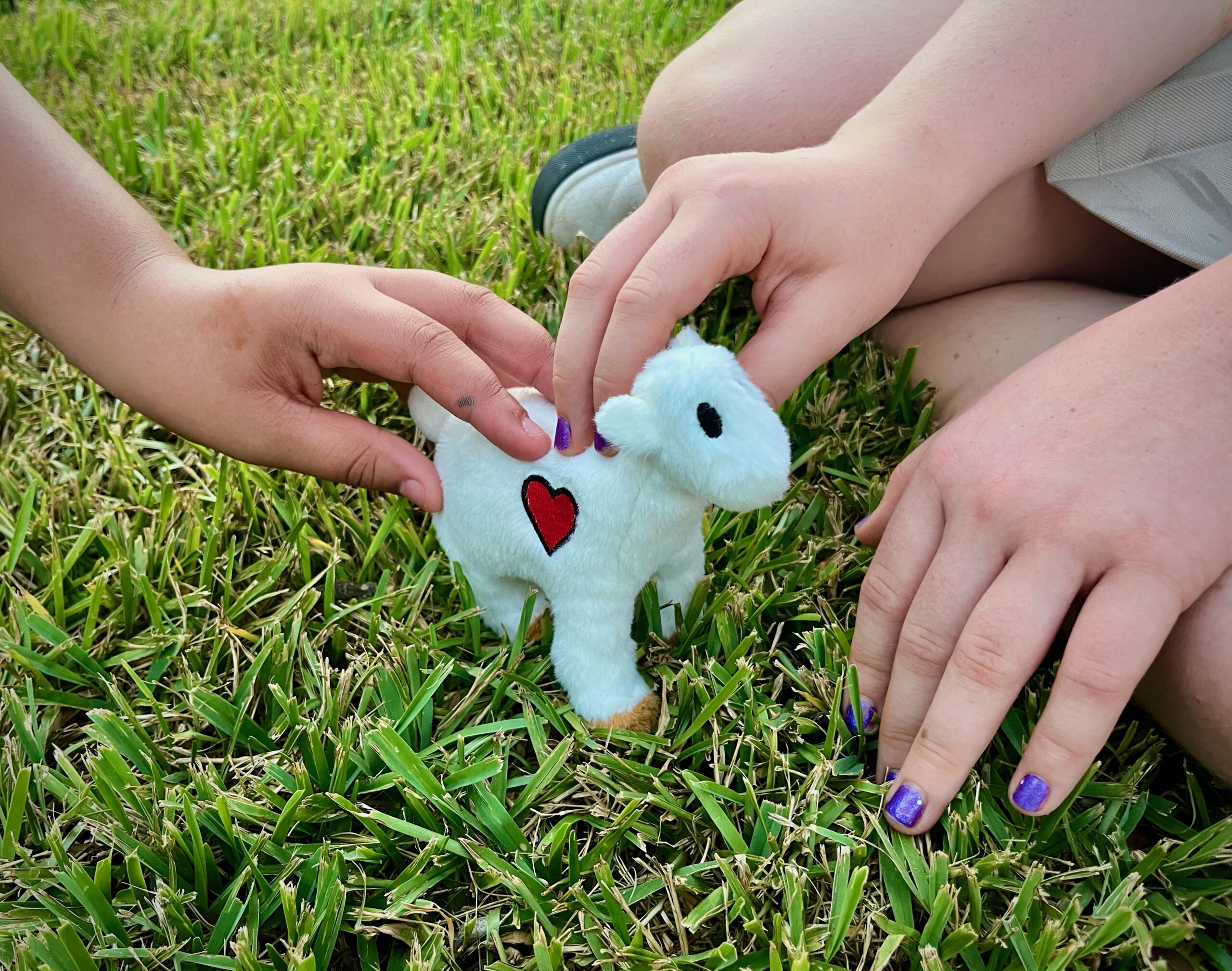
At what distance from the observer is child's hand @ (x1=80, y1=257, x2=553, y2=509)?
114 centimetres

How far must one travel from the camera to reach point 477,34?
115 inches

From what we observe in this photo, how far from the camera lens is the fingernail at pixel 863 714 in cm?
108

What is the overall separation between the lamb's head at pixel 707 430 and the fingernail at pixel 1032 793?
0.40 metres

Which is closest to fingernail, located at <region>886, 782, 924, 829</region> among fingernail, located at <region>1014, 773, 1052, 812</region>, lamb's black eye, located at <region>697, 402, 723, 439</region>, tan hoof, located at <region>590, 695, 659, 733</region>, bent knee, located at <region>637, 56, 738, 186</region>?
fingernail, located at <region>1014, 773, 1052, 812</region>

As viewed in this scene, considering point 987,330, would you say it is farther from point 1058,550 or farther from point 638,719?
point 638,719

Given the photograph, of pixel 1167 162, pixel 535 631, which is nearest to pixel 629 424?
pixel 535 631

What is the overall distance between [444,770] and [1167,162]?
55.1 inches

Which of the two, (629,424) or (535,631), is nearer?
(629,424)

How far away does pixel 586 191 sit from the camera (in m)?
1.88

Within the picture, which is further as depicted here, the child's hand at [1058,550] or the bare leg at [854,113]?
the bare leg at [854,113]

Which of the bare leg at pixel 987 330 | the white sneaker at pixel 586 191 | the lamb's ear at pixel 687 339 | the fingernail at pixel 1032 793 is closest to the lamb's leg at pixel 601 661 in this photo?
the lamb's ear at pixel 687 339

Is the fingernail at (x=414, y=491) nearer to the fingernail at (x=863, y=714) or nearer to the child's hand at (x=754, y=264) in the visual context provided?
the child's hand at (x=754, y=264)

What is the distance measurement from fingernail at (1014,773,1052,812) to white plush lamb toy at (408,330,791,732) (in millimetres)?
404

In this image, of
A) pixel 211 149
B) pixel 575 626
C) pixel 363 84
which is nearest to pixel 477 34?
pixel 363 84
